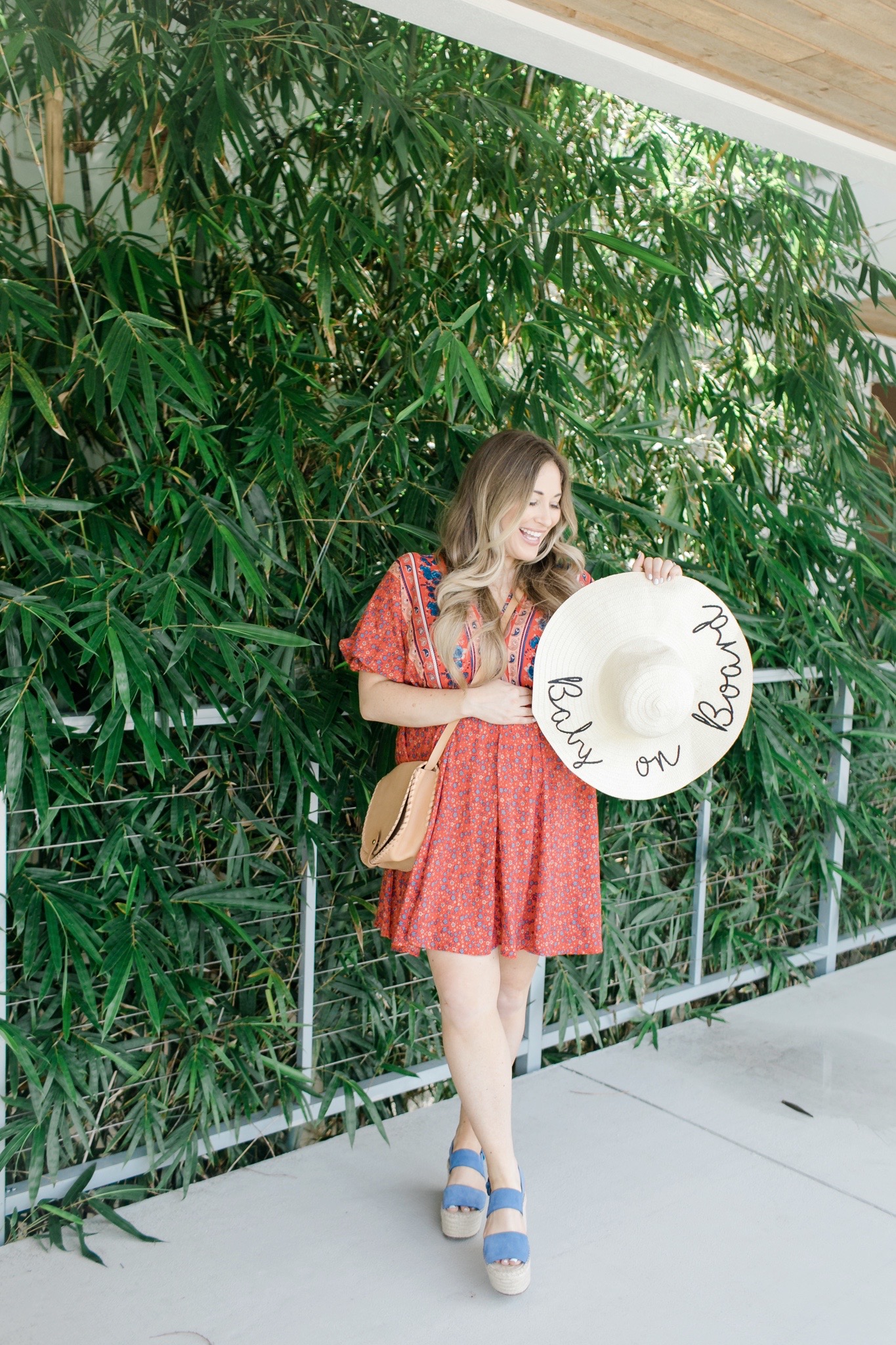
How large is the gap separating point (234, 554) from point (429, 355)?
618 millimetres

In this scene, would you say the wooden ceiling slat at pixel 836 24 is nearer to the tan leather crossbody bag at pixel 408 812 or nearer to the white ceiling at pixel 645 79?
the white ceiling at pixel 645 79

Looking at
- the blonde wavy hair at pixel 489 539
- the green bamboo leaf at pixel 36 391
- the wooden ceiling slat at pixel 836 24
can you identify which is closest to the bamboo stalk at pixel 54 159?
the green bamboo leaf at pixel 36 391

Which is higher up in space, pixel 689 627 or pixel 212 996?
pixel 689 627

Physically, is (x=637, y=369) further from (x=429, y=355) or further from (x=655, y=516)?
(x=429, y=355)

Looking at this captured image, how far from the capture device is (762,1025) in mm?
3537

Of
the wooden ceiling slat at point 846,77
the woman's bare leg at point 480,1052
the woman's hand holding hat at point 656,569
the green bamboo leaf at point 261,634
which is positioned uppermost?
the wooden ceiling slat at point 846,77

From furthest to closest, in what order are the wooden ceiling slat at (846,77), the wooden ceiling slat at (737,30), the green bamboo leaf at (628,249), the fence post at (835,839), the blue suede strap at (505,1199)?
the fence post at (835,839), the green bamboo leaf at (628,249), the wooden ceiling slat at (846,77), the wooden ceiling slat at (737,30), the blue suede strap at (505,1199)

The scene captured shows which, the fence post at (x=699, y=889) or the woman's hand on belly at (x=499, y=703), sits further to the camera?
the fence post at (x=699, y=889)

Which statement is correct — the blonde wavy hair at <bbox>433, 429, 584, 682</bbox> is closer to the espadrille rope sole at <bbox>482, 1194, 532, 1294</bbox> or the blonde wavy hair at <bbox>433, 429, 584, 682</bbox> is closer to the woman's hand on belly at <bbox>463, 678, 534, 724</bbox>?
the woman's hand on belly at <bbox>463, 678, 534, 724</bbox>

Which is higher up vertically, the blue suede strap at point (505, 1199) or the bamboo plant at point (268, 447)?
the bamboo plant at point (268, 447)

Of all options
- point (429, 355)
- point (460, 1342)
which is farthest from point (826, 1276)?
point (429, 355)

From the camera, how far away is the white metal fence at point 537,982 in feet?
7.79

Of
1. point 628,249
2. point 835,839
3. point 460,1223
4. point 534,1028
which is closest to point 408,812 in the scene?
point 460,1223

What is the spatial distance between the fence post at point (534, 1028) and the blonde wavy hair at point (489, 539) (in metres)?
1.19
